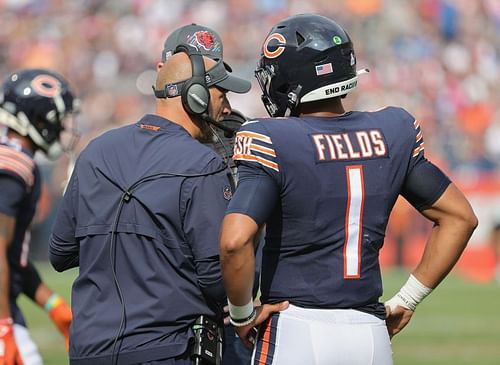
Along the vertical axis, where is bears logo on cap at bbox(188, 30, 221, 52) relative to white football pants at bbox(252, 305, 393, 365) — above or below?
above

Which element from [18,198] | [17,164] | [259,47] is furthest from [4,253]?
[259,47]

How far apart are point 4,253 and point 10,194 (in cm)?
27

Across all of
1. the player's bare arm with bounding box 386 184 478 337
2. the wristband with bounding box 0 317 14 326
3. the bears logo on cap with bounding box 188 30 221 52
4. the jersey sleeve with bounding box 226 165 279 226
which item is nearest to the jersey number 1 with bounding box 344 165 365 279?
the jersey sleeve with bounding box 226 165 279 226

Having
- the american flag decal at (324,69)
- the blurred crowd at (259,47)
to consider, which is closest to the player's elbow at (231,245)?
the american flag decal at (324,69)

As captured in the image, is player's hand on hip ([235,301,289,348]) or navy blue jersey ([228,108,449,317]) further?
player's hand on hip ([235,301,289,348])

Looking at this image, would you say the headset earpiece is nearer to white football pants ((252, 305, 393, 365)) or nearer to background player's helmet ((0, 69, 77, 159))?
white football pants ((252, 305, 393, 365))

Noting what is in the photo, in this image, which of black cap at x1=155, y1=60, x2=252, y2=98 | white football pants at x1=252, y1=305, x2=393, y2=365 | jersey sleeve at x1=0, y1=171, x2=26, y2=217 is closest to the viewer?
white football pants at x1=252, y1=305, x2=393, y2=365

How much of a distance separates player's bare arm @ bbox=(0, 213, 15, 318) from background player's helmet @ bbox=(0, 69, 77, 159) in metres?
0.72

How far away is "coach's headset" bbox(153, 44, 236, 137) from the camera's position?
3.93m

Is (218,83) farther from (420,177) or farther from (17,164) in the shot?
(17,164)

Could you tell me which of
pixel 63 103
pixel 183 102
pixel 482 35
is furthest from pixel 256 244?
pixel 482 35

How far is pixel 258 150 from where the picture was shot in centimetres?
355

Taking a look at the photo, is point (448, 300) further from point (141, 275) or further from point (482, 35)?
point (141, 275)

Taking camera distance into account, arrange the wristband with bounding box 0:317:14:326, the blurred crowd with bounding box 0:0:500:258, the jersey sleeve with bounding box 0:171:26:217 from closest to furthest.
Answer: the jersey sleeve with bounding box 0:171:26:217
the wristband with bounding box 0:317:14:326
the blurred crowd with bounding box 0:0:500:258
